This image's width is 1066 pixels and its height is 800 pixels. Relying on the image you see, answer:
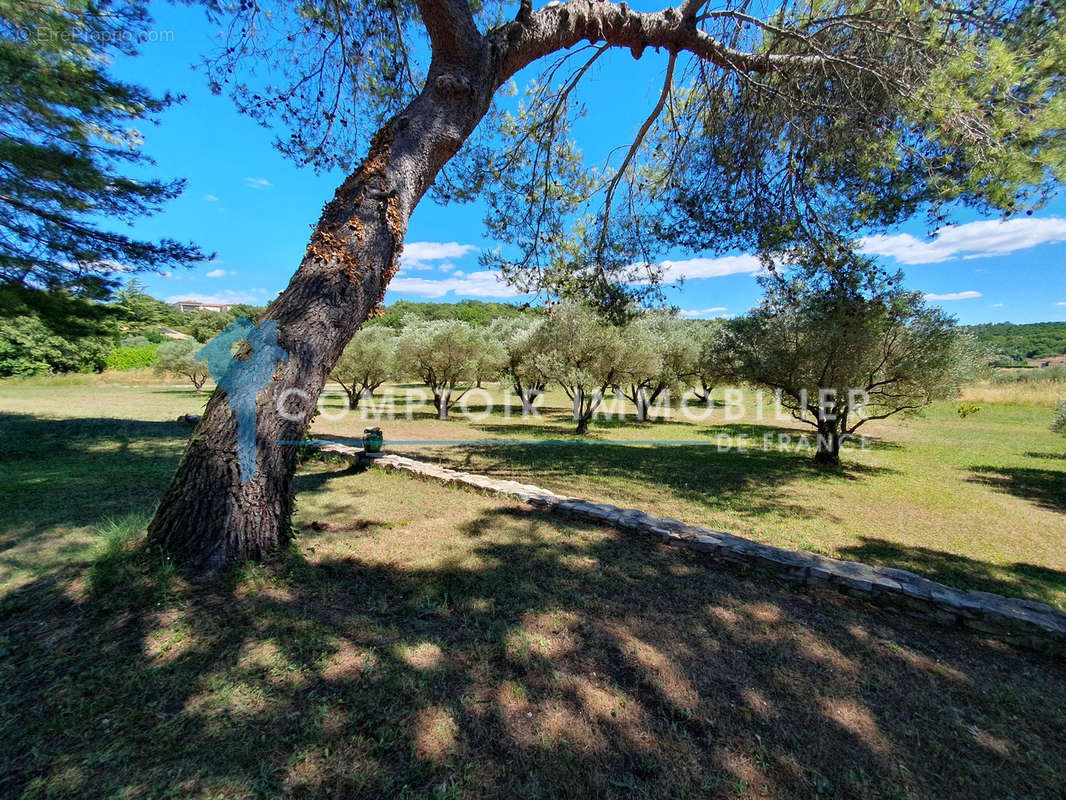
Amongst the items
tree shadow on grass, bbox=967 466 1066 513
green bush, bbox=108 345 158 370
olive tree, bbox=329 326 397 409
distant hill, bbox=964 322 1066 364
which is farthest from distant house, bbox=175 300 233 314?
distant hill, bbox=964 322 1066 364

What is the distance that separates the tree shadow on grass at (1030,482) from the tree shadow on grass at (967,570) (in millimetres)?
4760

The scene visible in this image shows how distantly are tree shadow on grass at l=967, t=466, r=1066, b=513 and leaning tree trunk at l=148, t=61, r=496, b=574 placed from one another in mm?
12234

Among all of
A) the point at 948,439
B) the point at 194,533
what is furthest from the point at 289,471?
the point at 948,439

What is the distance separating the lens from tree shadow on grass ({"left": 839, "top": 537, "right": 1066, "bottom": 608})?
13.8ft

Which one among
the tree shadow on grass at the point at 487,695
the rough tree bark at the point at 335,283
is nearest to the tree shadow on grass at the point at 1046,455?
the tree shadow on grass at the point at 487,695

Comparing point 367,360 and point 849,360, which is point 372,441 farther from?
point 367,360

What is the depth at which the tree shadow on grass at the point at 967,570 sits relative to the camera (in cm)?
421

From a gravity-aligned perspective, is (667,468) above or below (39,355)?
below

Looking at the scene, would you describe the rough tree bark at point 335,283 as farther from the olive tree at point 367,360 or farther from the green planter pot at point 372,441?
the olive tree at point 367,360

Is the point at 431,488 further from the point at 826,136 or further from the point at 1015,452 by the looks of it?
the point at 1015,452

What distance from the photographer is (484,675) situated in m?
2.29

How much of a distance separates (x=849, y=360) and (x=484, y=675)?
1063cm

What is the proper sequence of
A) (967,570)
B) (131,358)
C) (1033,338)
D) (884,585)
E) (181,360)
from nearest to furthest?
(884,585) → (967,570) → (181,360) → (131,358) → (1033,338)

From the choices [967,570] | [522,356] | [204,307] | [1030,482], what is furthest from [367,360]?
[204,307]
